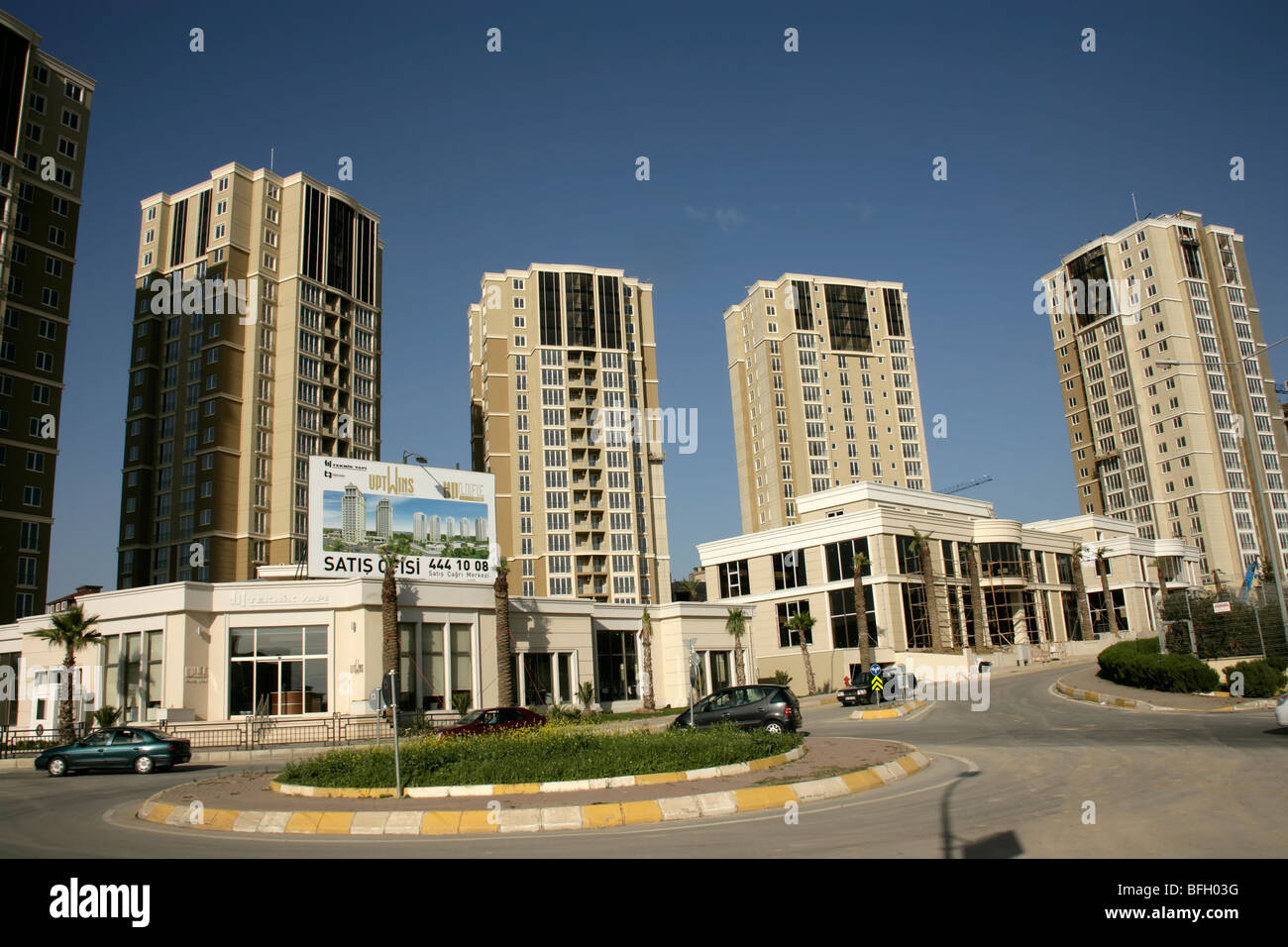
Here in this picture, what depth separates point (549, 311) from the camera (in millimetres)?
109750

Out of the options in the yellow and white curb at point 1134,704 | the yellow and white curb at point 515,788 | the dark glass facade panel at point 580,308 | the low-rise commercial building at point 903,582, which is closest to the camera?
the yellow and white curb at point 515,788

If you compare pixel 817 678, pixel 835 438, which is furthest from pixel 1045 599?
pixel 835 438

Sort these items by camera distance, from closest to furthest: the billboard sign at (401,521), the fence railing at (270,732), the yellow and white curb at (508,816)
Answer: the yellow and white curb at (508,816) → the fence railing at (270,732) → the billboard sign at (401,521)

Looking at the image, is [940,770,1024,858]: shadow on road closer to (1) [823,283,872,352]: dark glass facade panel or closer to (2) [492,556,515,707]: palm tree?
(2) [492,556,515,707]: palm tree

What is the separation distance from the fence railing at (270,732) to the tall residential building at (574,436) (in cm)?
6196

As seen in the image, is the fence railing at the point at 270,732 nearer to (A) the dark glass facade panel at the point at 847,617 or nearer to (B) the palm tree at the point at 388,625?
(B) the palm tree at the point at 388,625

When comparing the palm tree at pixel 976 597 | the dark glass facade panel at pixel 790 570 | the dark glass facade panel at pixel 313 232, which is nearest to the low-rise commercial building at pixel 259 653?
the dark glass facade panel at pixel 790 570

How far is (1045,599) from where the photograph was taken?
75250mm

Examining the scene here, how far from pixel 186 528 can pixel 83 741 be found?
2457 inches

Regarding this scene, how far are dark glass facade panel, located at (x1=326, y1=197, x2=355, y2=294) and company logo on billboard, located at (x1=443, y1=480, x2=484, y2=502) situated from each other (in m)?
54.3

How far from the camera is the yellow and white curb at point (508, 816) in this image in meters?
12.3

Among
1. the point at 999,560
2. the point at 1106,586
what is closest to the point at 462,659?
the point at 999,560

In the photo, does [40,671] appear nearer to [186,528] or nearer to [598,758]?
[598,758]

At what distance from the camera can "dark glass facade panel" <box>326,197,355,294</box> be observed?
93.1 m
